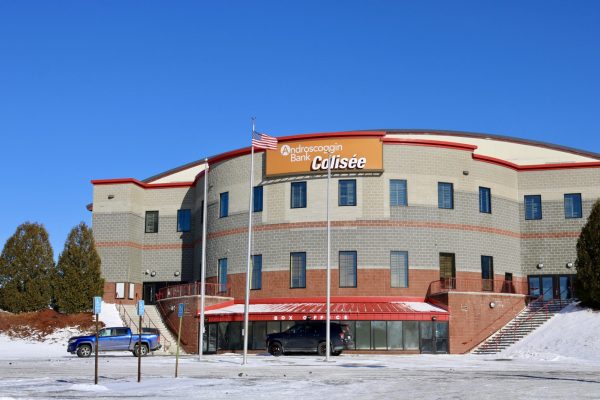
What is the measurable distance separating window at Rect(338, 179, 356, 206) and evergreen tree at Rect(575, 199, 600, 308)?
45.6ft

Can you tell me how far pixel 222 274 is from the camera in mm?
53438

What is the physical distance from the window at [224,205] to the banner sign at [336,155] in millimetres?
5213

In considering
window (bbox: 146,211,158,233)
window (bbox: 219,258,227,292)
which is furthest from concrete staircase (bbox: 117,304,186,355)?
window (bbox: 146,211,158,233)

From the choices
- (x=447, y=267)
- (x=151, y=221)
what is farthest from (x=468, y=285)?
(x=151, y=221)

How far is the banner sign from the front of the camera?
49.6 meters

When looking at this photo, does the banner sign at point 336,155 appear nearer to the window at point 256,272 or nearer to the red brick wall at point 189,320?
the window at point 256,272

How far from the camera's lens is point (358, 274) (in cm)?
4875

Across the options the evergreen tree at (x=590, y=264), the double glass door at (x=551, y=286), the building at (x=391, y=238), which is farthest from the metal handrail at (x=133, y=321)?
the evergreen tree at (x=590, y=264)

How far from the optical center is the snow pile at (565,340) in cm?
4075

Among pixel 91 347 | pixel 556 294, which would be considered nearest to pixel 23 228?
pixel 91 347

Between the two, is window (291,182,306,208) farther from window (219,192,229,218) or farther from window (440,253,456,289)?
window (440,253,456,289)

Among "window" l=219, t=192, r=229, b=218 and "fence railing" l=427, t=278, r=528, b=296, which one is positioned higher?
"window" l=219, t=192, r=229, b=218

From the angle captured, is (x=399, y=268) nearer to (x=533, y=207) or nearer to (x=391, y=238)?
(x=391, y=238)

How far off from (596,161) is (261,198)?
2497cm
